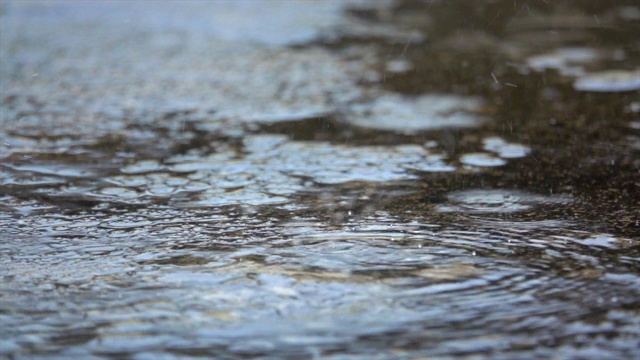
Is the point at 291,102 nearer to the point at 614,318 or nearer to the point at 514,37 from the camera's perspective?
the point at 514,37

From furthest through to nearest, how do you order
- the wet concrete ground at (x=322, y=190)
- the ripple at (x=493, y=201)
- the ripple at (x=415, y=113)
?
the ripple at (x=415, y=113), the ripple at (x=493, y=201), the wet concrete ground at (x=322, y=190)

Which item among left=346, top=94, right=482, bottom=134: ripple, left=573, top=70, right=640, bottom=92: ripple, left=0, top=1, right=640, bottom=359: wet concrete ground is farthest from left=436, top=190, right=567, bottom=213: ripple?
left=573, top=70, right=640, bottom=92: ripple

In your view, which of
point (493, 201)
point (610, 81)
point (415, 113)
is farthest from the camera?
point (610, 81)

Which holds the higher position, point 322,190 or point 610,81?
point 610,81

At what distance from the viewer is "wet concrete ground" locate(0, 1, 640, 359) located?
7.64 feet

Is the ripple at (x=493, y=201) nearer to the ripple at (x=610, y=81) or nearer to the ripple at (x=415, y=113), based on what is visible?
the ripple at (x=415, y=113)

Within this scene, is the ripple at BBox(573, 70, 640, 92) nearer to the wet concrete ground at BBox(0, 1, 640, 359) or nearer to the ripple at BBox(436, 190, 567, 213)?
the wet concrete ground at BBox(0, 1, 640, 359)

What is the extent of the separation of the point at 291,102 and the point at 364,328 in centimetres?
295

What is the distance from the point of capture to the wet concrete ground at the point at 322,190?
2330mm

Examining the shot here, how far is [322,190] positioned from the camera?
11.9ft

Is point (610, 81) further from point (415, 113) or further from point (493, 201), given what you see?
point (493, 201)

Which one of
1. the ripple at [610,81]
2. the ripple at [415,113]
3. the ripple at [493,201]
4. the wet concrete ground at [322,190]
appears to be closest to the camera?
the wet concrete ground at [322,190]

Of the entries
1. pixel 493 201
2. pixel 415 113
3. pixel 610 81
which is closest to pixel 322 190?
pixel 493 201

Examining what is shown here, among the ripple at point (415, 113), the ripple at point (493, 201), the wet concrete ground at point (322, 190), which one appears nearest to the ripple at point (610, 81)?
the wet concrete ground at point (322, 190)
